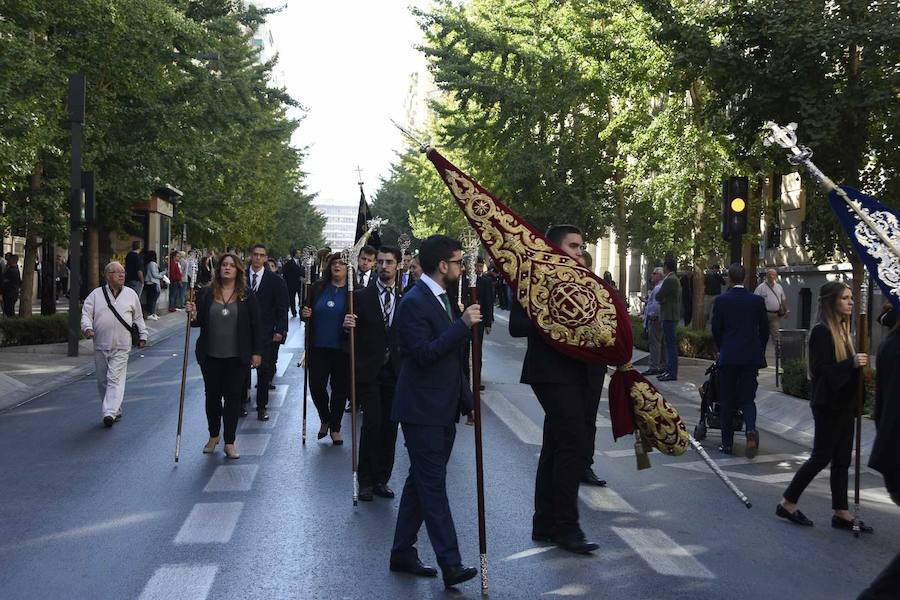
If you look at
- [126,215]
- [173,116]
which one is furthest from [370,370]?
[126,215]

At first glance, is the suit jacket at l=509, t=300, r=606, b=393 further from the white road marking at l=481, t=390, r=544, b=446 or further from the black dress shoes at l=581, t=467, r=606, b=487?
the white road marking at l=481, t=390, r=544, b=446

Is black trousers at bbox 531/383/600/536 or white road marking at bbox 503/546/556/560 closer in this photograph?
white road marking at bbox 503/546/556/560

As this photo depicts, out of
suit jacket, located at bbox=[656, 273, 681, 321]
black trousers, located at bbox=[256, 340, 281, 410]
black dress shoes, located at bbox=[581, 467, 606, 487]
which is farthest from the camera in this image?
suit jacket, located at bbox=[656, 273, 681, 321]

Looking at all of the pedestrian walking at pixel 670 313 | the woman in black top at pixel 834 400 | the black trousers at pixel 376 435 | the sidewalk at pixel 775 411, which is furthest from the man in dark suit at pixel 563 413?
the pedestrian walking at pixel 670 313

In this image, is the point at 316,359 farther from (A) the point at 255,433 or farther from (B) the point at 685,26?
(B) the point at 685,26

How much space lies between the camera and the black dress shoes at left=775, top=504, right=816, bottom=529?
27.6 feet

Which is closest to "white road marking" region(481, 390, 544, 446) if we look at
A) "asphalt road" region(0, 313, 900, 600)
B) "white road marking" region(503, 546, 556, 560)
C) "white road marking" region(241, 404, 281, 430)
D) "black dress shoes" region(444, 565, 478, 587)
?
"asphalt road" region(0, 313, 900, 600)

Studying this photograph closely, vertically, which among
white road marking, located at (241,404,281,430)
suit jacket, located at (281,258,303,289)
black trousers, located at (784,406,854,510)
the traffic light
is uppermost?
the traffic light

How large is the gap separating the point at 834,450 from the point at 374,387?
336 centimetres

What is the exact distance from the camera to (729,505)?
9117 mm

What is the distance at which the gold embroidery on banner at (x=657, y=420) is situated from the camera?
741cm

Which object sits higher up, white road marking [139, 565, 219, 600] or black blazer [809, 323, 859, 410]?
black blazer [809, 323, 859, 410]

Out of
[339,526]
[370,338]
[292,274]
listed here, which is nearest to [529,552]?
[339,526]

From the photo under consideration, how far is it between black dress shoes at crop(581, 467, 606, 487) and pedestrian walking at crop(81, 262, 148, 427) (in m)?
5.22
